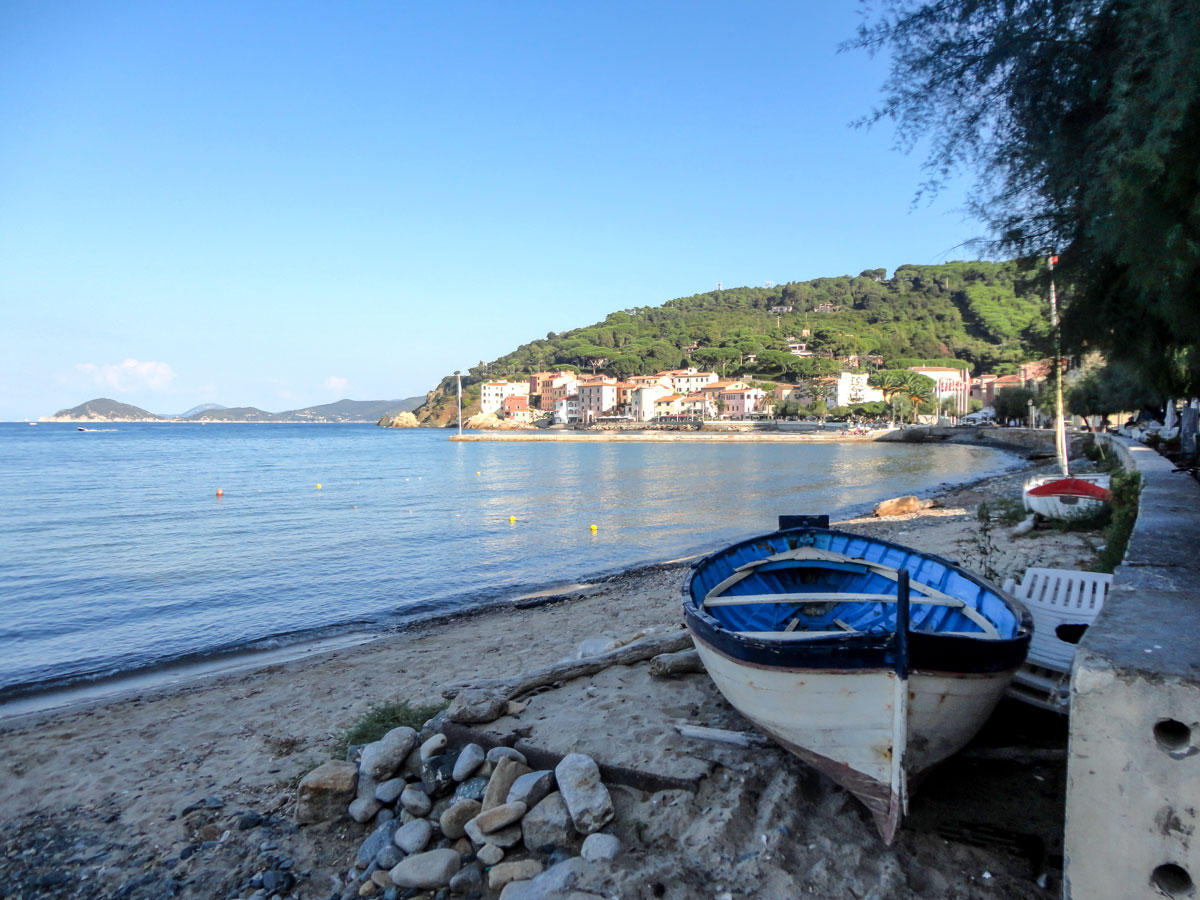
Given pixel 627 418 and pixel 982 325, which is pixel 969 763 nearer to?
pixel 627 418

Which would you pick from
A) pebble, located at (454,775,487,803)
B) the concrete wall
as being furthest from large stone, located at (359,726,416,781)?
the concrete wall

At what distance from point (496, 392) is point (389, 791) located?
14906cm

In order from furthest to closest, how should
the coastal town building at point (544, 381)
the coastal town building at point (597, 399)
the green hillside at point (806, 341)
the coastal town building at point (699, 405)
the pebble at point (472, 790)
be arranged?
the coastal town building at point (544, 381), the green hillside at point (806, 341), the coastal town building at point (597, 399), the coastal town building at point (699, 405), the pebble at point (472, 790)

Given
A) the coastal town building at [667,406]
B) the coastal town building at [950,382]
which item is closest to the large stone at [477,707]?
the coastal town building at [667,406]

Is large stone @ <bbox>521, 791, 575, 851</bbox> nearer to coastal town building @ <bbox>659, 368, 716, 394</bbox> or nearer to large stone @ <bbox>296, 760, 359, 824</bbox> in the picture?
large stone @ <bbox>296, 760, 359, 824</bbox>

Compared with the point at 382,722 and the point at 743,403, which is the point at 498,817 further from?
the point at 743,403

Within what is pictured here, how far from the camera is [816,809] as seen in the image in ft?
13.0

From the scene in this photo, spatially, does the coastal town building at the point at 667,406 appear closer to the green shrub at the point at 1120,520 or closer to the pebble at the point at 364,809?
the green shrub at the point at 1120,520

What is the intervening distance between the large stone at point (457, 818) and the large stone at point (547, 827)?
37cm

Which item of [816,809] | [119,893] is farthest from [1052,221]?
[119,893]

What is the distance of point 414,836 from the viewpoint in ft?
13.3

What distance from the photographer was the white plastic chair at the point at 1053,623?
4289 millimetres

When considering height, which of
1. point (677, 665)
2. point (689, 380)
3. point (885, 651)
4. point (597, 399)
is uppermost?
point (689, 380)

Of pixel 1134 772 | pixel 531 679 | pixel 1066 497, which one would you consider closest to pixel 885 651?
pixel 1134 772
